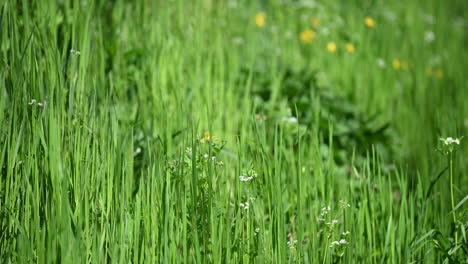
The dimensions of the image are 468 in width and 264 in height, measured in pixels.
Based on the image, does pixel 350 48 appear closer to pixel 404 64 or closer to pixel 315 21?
pixel 315 21

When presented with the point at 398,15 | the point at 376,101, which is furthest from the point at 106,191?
the point at 398,15

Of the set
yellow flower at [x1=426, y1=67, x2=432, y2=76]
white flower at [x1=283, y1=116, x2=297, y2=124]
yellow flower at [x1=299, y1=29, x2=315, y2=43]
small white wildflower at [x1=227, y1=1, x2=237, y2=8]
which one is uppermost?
small white wildflower at [x1=227, y1=1, x2=237, y2=8]

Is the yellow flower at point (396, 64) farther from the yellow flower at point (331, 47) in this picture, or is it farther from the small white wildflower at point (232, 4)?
the small white wildflower at point (232, 4)

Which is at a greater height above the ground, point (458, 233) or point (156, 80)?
point (156, 80)

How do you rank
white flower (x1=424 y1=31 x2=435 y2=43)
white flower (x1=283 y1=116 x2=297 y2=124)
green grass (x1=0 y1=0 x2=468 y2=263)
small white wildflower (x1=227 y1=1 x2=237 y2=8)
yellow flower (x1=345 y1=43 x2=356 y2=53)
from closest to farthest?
1. green grass (x1=0 y1=0 x2=468 y2=263)
2. white flower (x1=283 y1=116 x2=297 y2=124)
3. yellow flower (x1=345 y1=43 x2=356 y2=53)
4. small white wildflower (x1=227 y1=1 x2=237 y2=8)
5. white flower (x1=424 y1=31 x2=435 y2=43)

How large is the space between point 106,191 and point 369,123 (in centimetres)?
186

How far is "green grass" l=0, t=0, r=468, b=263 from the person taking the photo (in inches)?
58.6

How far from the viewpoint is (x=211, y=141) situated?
1.57 metres

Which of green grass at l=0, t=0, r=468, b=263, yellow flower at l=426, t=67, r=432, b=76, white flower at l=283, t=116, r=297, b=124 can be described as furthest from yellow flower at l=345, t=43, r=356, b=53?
white flower at l=283, t=116, r=297, b=124

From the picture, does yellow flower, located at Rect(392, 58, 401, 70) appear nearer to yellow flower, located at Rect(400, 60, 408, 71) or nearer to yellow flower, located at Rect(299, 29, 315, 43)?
yellow flower, located at Rect(400, 60, 408, 71)

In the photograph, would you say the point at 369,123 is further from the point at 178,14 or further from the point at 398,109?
the point at 178,14

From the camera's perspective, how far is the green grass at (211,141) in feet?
4.88

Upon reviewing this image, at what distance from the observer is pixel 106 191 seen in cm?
162

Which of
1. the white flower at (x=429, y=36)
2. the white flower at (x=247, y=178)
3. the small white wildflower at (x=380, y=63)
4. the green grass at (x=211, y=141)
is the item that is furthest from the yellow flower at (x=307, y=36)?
the white flower at (x=247, y=178)
